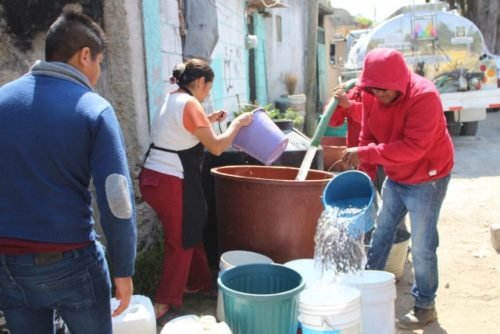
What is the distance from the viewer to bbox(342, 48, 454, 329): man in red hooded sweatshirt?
297 centimetres

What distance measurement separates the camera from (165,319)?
325 cm

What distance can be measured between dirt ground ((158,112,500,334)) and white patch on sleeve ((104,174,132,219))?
1.66m

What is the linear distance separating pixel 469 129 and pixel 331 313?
9.75m

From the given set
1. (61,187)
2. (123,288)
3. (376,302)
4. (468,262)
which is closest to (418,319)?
(376,302)

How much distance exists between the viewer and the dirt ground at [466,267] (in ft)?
11.3

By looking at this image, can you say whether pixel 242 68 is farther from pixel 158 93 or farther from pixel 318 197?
pixel 318 197

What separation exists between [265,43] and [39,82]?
1020 cm

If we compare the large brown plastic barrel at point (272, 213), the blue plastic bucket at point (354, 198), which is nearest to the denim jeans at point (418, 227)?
the blue plastic bucket at point (354, 198)

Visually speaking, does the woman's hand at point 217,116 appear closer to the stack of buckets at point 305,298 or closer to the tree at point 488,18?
the stack of buckets at point 305,298

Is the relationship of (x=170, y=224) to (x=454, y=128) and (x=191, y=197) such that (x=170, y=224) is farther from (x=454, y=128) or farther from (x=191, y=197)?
(x=454, y=128)

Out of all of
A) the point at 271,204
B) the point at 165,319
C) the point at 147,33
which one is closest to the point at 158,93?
the point at 147,33

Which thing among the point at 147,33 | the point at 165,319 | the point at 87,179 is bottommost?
the point at 165,319

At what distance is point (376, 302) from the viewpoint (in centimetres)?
290

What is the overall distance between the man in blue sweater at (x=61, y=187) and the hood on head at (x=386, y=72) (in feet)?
5.65
